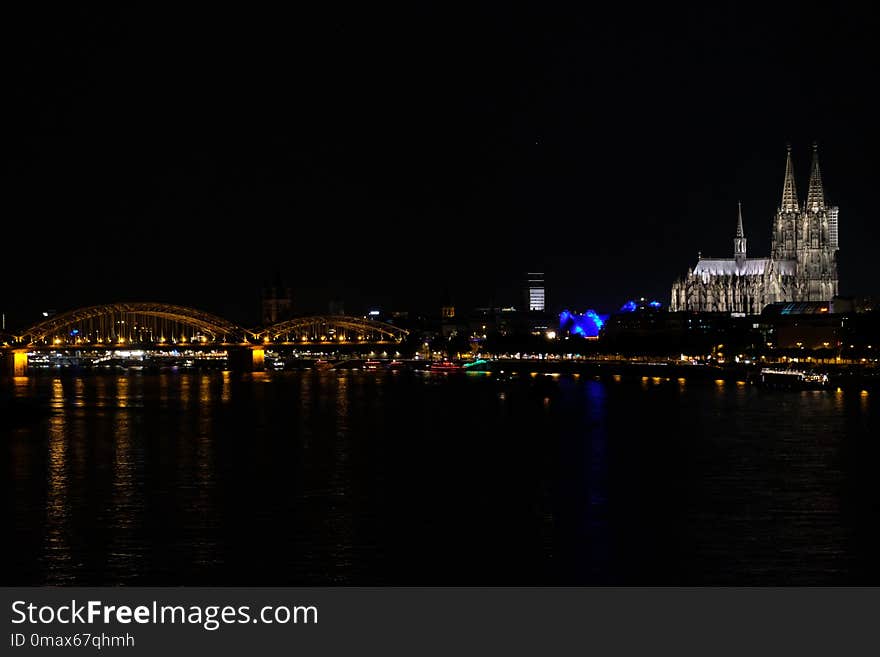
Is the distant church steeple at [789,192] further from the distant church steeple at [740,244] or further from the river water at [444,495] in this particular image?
the river water at [444,495]

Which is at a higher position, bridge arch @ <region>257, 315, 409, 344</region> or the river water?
bridge arch @ <region>257, 315, 409, 344</region>

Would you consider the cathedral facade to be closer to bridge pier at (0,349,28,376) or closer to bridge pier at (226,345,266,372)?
bridge pier at (226,345,266,372)

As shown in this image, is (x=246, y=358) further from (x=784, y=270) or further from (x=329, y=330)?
(x=784, y=270)

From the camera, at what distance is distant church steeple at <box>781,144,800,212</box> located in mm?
116688

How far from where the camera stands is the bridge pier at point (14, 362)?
93.0m

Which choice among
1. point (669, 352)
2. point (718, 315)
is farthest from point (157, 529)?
point (718, 315)

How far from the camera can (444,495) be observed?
26.8 m

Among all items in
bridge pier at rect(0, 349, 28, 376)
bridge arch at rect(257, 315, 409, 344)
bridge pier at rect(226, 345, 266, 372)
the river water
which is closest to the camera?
the river water

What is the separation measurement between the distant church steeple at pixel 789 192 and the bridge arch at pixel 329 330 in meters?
36.3

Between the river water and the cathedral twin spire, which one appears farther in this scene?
the cathedral twin spire

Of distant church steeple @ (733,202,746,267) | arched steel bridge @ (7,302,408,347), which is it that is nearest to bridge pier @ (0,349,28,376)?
arched steel bridge @ (7,302,408,347)

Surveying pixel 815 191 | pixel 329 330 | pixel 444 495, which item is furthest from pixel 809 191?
pixel 444 495
